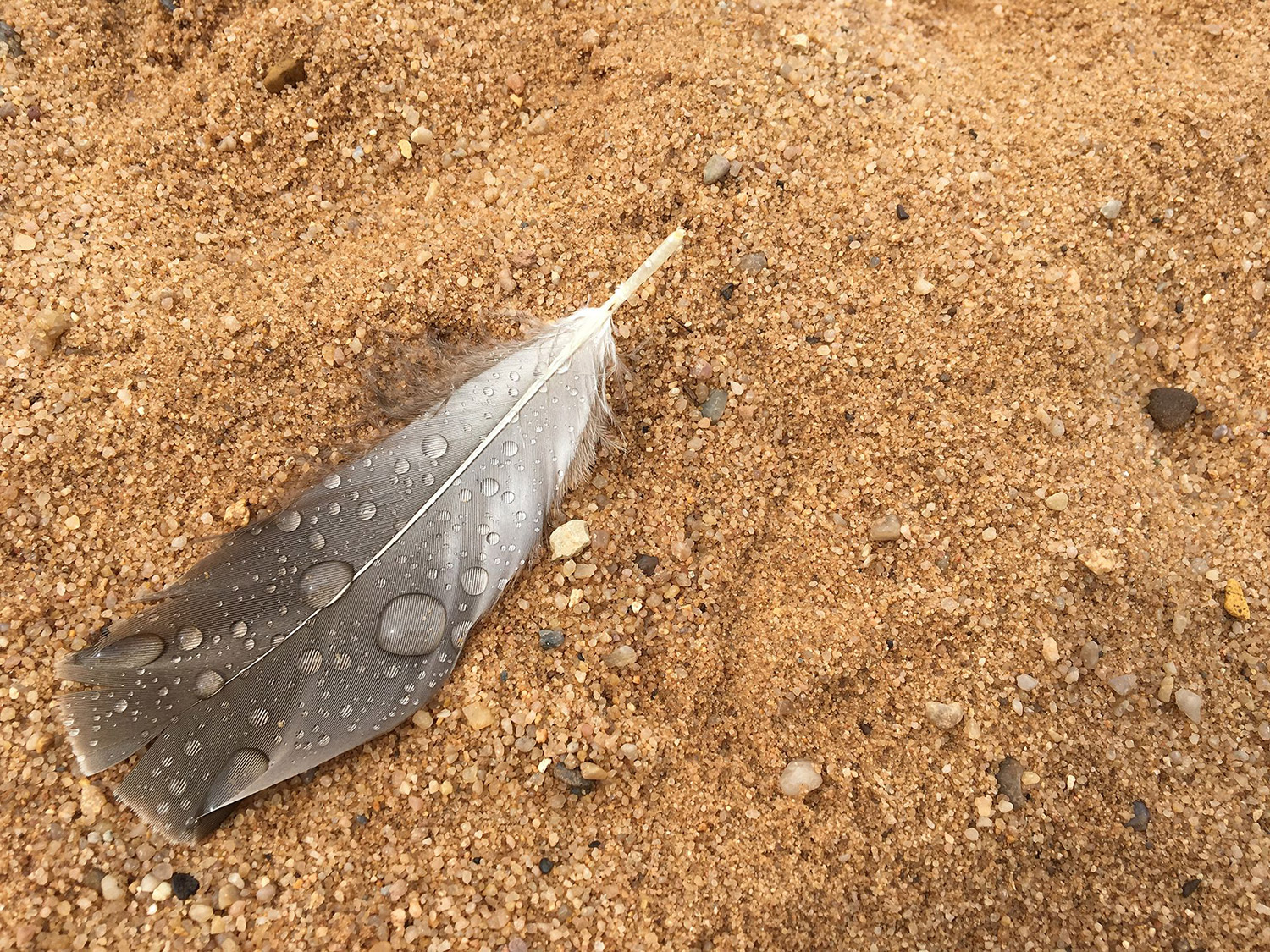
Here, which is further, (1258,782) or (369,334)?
(369,334)

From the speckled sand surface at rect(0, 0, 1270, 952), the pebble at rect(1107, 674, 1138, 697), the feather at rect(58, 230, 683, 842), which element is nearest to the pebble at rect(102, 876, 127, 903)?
the speckled sand surface at rect(0, 0, 1270, 952)

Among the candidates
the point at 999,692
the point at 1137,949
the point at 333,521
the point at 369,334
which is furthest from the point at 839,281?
the point at 1137,949

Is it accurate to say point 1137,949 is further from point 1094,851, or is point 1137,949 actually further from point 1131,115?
point 1131,115

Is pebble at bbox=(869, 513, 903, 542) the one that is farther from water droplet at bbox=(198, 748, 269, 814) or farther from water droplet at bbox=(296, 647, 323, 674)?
water droplet at bbox=(198, 748, 269, 814)

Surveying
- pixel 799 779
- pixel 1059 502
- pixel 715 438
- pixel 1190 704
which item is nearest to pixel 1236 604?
pixel 1190 704

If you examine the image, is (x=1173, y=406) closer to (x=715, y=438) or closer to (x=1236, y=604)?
(x=1236, y=604)

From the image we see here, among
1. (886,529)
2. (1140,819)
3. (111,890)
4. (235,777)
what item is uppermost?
(235,777)
